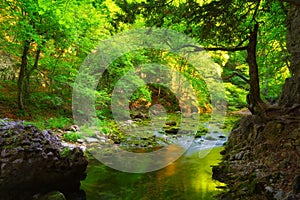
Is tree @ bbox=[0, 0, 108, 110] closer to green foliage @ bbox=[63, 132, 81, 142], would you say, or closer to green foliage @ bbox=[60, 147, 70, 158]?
green foliage @ bbox=[63, 132, 81, 142]

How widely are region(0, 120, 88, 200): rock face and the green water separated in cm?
76

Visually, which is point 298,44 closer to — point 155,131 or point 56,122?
point 155,131

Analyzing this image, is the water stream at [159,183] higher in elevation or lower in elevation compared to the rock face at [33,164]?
lower

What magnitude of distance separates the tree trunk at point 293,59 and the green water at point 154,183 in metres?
2.93

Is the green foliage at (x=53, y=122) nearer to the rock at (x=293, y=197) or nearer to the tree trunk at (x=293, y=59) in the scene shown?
the tree trunk at (x=293, y=59)

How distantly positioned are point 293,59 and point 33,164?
725 centimetres

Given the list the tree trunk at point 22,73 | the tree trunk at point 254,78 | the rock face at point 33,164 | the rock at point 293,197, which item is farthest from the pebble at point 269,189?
the tree trunk at point 22,73

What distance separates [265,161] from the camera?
6.23 m

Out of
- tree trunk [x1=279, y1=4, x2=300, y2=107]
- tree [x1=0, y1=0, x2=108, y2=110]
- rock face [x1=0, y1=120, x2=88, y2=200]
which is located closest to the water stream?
rock face [x1=0, y1=120, x2=88, y2=200]

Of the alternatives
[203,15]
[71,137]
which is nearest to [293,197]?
Result: [203,15]

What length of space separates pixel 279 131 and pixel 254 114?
1.79m

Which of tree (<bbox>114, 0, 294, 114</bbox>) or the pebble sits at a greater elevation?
tree (<bbox>114, 0, 294, 114</bbox>)

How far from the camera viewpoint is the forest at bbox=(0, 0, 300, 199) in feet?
17.6

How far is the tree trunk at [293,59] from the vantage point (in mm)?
6988
